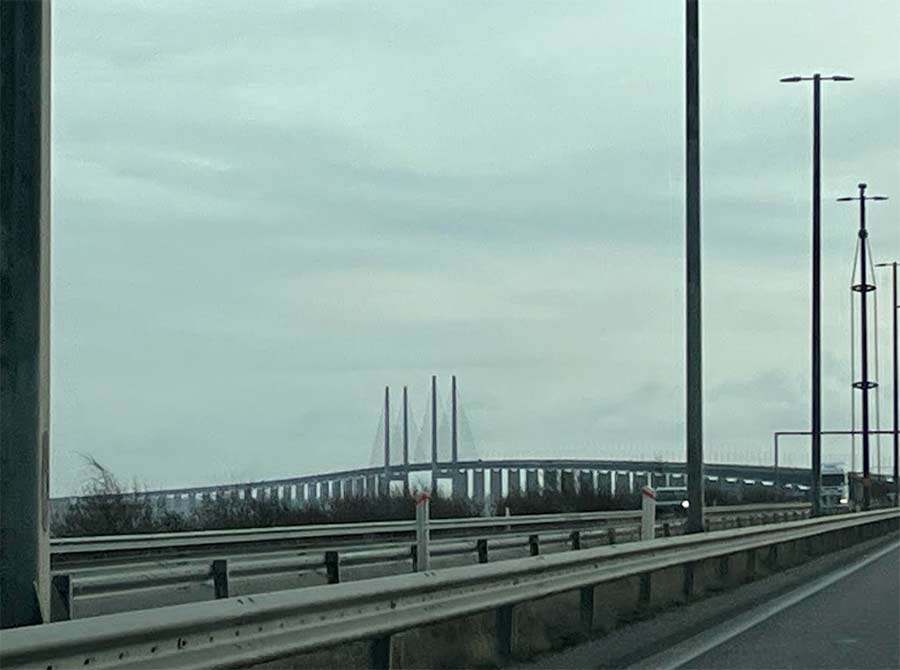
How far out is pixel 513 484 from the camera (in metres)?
89.4

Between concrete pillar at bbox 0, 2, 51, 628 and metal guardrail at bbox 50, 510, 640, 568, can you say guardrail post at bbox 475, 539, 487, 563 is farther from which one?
concrete pillar at bbox 0, 2, 51, 628

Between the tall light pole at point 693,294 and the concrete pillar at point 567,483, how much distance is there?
52866mm

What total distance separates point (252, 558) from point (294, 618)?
14.2 metres

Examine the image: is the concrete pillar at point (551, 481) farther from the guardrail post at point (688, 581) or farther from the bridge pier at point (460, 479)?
the guardrail post at point (688, 581)

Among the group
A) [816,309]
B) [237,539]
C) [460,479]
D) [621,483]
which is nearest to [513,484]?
[460,479]

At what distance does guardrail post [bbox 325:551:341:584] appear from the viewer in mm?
24062

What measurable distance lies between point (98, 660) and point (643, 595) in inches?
526

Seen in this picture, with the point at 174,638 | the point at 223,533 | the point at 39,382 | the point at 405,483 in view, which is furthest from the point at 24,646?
the point at 405,483

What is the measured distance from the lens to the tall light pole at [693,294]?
2838 centimetres

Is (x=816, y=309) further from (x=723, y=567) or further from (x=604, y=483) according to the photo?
(x=604, y=483)

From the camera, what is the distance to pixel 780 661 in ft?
54.4

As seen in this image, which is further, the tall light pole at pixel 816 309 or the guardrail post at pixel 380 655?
the tall light pole at pixel 816 309

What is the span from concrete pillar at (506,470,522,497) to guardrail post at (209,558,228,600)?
5844cm

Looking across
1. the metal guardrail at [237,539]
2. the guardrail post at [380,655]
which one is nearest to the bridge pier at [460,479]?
the metal guardrail at [237,539]
